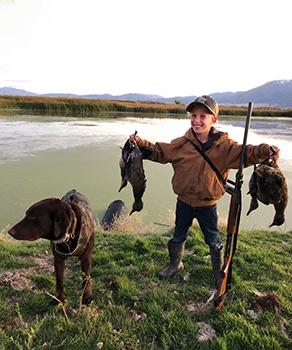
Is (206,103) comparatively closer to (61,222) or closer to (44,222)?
(61,222)

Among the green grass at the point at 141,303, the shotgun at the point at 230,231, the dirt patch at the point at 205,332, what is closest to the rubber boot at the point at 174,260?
the green grass at the point at 141,303

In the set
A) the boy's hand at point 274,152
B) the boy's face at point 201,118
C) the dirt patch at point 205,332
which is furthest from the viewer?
the boy's face at point 201,118

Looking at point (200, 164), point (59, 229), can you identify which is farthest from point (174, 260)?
point (59, 229)

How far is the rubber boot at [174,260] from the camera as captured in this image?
12.6ft

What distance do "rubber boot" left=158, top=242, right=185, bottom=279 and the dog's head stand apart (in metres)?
1.96

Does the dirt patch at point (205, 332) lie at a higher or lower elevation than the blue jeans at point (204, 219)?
lower

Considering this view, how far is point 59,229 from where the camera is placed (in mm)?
2465

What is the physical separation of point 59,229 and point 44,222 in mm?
168

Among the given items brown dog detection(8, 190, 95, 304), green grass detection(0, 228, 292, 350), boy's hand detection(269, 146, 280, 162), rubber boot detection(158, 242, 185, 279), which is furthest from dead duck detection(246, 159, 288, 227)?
brown dog detection(8, 190, 95, 304)

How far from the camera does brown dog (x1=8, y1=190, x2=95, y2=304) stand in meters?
2.41

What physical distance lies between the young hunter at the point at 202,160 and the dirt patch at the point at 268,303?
0.76m

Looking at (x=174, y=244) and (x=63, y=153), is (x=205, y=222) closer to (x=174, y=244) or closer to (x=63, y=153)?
(x=174, y=244)

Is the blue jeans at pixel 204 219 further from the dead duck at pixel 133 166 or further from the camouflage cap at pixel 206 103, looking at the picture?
the camouflage cap at pixel 206 103

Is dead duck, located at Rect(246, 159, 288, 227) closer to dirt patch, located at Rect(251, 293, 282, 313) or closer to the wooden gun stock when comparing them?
the wooden gun stock
